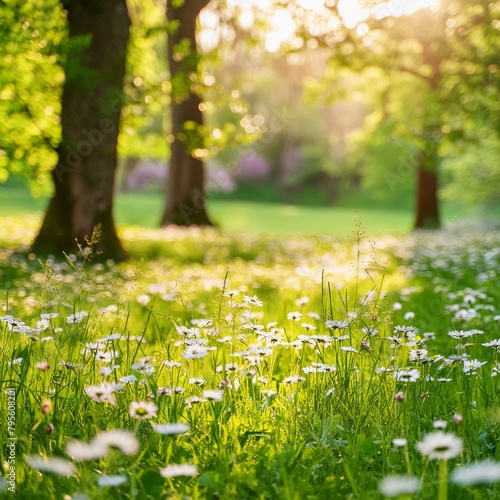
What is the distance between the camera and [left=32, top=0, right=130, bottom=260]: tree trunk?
33.0ft

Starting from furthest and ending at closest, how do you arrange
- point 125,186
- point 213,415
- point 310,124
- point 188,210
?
point 310,124, point 125,186, point 188,210, point 213,415

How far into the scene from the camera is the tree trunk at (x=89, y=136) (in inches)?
396

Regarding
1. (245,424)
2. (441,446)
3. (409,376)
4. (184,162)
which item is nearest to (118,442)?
(441,446)

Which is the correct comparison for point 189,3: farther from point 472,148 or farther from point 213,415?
point 213,415

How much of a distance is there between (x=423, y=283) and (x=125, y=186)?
48.2 m

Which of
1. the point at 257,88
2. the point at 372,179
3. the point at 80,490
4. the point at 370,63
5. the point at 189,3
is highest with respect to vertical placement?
the point at 257,88

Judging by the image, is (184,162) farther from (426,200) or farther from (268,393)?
(268,393)

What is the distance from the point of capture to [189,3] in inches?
709

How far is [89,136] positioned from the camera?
400 inches

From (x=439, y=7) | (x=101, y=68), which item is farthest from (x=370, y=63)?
(x=101, y=68)

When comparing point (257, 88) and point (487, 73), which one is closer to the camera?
point (487, 73)

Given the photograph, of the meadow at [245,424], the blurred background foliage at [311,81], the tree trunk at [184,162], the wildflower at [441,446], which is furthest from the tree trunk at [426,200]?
the wildflower at [441,446]

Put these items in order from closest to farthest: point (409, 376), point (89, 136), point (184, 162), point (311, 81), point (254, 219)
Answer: point (409, 376) → point (89, 136) → point (184, 162) → point (311, 81) → point (254, 219)

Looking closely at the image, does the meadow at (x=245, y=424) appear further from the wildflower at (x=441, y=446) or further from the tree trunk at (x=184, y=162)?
the tree trunk at (x=184, y=162)
